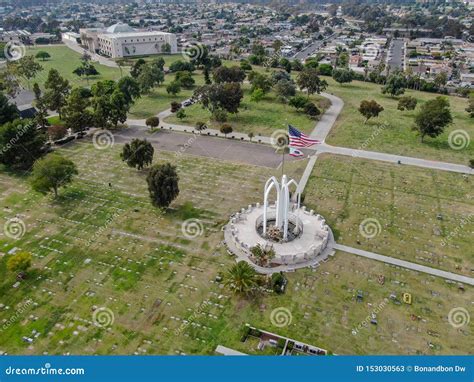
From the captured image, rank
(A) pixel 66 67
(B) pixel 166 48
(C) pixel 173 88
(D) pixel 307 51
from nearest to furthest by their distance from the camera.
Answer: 1. (C) pixel 173 88
2. (A) pixel 66 67
3. (B) pixel 166 48
4. (D) pixel 307 51

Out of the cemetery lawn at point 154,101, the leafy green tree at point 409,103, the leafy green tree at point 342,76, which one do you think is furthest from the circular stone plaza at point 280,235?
the leafy green tree at point 342,76

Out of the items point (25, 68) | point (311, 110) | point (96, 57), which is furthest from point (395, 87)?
point (96, 57)

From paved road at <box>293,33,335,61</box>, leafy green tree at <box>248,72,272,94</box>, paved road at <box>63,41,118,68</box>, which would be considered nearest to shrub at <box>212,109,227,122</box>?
leafy green tree at <box>248,72,272,94</box>

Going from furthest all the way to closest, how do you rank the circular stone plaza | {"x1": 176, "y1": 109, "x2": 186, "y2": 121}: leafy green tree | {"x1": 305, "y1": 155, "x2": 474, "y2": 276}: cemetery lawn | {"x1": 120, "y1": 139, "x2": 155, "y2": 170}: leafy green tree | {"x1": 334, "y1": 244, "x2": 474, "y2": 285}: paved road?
{"x1": 176, "y1": 109, "x2": 186, "y2": 121}: leafy green tree, {"x1": 120, "y1": 139, "x2": 155, "y2": 170}: leafy green tree, {"x1": 305, "y1": 155, "x2": 474, "y2": 276}: cemetery lawn, the circular stone plaza, {"x1": 334, "y1": 244, "x2": 474, "y2": 285}: paved road

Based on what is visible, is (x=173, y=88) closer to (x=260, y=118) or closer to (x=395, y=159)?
(x=260, y=118)

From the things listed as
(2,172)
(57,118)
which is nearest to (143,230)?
(2,172)

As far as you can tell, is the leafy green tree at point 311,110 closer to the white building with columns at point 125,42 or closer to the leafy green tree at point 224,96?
the leafy green tree at point 224,96

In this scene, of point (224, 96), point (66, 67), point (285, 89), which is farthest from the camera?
point (66, 67)

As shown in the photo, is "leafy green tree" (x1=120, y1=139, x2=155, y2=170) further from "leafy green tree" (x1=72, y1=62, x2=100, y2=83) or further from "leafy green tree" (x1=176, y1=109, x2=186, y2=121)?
"leafy green tree" (x1=72, y1=62, x2=100, y2=83)
